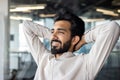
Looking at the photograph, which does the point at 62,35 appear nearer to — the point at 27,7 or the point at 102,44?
the point at 102,44

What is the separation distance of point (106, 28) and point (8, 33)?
185 cm

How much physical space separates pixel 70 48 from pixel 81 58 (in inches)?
4.9

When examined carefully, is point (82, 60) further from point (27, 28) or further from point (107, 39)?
point (27, 28)

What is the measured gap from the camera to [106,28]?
5.56ft

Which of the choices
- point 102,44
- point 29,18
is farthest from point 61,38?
point 29,18

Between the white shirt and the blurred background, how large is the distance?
0.91m

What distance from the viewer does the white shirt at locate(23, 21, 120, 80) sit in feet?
5.57

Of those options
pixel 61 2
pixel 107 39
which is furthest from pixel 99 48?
pixel 61 2

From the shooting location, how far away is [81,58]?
1835mm

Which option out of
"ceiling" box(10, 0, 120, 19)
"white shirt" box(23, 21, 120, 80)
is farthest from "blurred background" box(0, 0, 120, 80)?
"white shirt" box(23, 21, 120, 80)

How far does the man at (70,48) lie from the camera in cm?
171

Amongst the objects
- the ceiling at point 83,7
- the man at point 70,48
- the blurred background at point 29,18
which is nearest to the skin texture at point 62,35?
the man at point 70,48

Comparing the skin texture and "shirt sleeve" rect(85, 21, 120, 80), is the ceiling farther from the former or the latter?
"shirt sleeve" rect(85, 21, 120, 80)

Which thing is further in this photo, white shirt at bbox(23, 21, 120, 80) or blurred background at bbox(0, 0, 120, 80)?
blurred background at bbox(0, 0, 120, 80)
